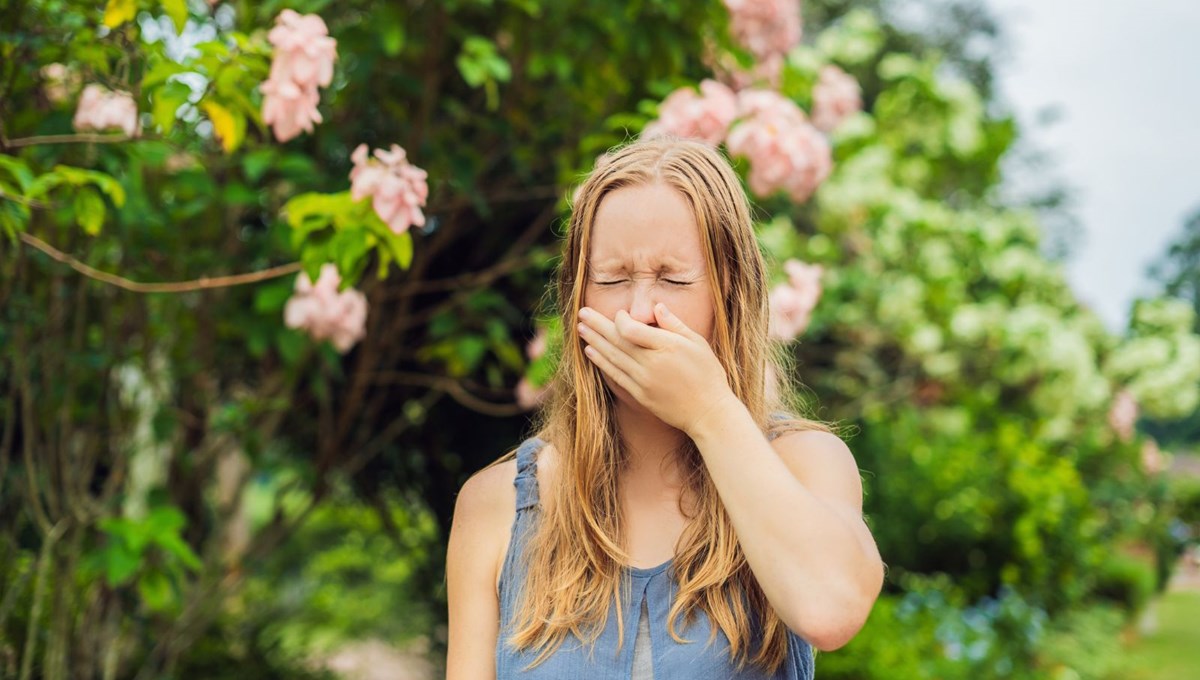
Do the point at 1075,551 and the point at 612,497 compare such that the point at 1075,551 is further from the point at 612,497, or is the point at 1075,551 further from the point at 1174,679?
the point at 612,497

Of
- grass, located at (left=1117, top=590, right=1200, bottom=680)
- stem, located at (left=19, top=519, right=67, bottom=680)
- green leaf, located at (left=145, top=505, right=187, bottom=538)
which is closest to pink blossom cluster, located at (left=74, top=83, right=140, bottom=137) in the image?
green leaf, located at (left=145, top=505, right=187, bottom=538)

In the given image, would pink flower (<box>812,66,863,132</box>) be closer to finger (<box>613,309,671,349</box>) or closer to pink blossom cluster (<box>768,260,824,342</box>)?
pink blossom cluster (<box>768,260,824,342</box>)

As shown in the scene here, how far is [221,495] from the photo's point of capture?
4.61 m

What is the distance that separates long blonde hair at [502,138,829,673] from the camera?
1.34m

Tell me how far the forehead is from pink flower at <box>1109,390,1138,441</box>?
6.79 m

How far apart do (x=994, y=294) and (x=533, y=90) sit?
4393 millimetres

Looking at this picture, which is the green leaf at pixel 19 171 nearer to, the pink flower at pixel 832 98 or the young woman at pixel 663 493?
the young woman at pixel 663 493

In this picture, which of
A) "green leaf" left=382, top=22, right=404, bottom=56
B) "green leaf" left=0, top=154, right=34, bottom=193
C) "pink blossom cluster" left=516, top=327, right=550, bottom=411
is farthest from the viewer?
"pink blossom cluster" left=516, top=327, right=550, bottom=411

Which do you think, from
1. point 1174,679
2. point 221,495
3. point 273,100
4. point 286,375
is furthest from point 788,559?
point 1174,679

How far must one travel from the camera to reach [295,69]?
2.17 metres

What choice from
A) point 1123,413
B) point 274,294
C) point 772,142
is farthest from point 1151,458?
point 274,294

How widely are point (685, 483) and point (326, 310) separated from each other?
1.55m

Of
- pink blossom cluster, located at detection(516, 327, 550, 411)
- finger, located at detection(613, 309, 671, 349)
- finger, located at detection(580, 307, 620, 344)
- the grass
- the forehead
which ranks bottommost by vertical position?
the grass

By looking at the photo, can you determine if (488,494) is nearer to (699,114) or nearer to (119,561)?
(119,561)
